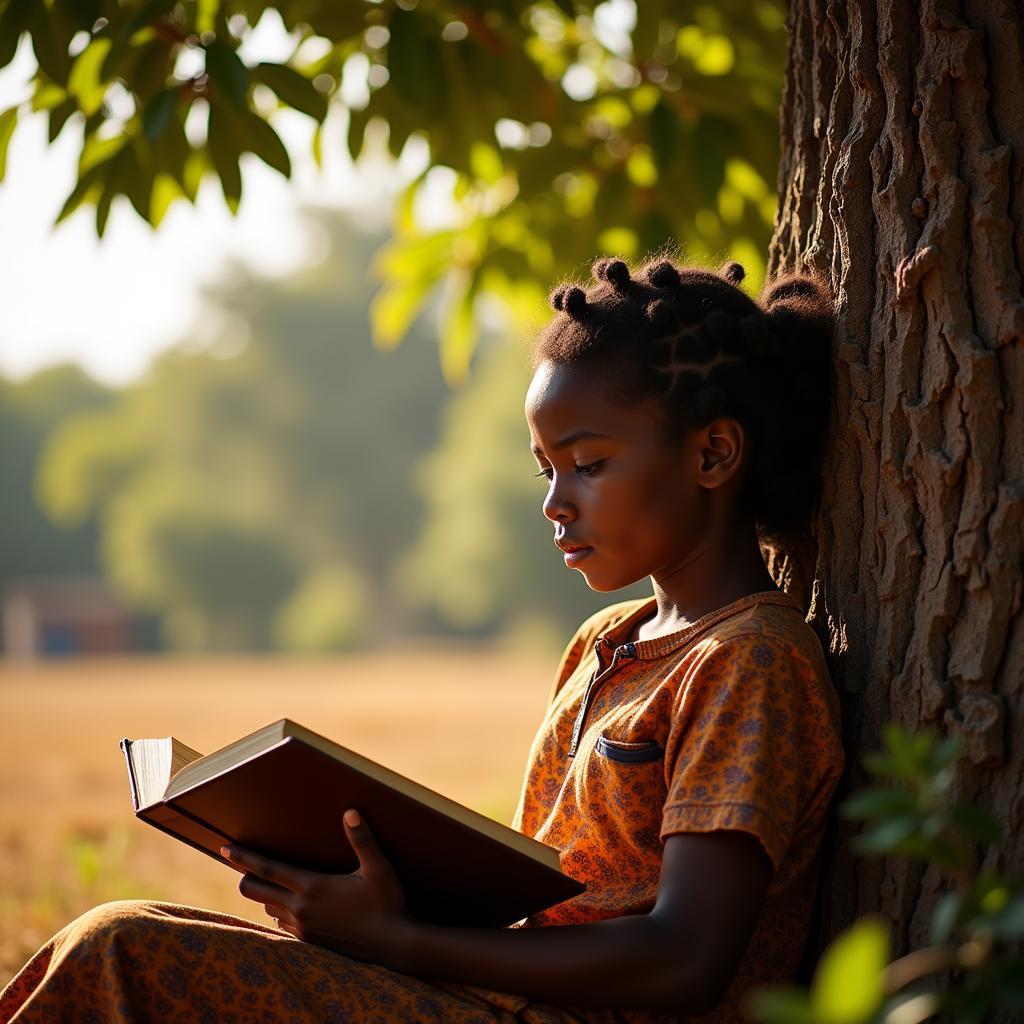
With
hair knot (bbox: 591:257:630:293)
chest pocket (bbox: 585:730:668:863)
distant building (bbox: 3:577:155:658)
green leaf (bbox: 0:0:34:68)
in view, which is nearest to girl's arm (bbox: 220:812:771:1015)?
chest pocket (bbox: 585:730:668:863)

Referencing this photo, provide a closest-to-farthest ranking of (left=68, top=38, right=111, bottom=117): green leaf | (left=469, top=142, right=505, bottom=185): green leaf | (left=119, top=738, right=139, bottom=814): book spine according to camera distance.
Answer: (left=119, top=738, right=139, bottom=814): book spine, (left=68, top=38, right=111, bottom=117): green leaf, (left=469, top=142, right=505, bottom=185): green leaf

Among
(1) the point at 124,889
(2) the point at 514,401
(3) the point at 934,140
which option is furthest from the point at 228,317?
(3) the point at 934,140

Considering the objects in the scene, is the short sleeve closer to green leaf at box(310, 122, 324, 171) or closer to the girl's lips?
the girl's lips

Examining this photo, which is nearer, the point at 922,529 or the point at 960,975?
the point at 960,975

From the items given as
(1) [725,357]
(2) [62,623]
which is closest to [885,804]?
(1) [725,357]

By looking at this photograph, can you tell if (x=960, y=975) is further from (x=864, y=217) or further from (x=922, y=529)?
(x=864, y=217)

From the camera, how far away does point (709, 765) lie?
5.24ft

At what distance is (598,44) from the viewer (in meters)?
4.23

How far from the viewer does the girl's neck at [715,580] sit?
1923 mm

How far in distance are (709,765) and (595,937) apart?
9.6 inches

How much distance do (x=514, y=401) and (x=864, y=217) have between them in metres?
27.0

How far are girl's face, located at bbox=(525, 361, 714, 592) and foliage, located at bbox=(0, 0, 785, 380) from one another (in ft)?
3.56

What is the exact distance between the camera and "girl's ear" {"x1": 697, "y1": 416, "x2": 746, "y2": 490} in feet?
6.23

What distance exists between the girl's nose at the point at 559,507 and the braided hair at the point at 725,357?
169 mm
